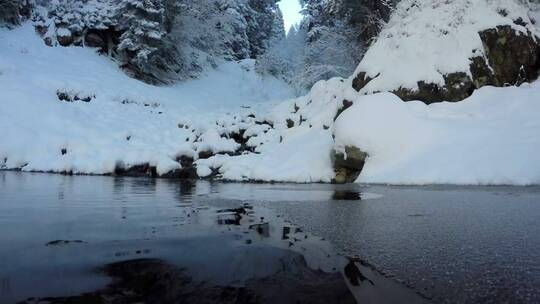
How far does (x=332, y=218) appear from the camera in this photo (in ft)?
10.6

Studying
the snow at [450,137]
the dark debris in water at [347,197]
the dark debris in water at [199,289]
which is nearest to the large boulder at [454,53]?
the snow at [450,137]

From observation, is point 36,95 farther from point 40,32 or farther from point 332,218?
point 332,218

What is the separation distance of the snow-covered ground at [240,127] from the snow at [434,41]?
83 centimetres

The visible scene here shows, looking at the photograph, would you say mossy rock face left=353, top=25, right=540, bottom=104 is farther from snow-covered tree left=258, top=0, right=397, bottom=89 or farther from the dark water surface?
the dark water surface

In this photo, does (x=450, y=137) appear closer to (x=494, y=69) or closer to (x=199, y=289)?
(x=494, y=69)

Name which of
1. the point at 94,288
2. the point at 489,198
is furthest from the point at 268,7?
the point at 94,288

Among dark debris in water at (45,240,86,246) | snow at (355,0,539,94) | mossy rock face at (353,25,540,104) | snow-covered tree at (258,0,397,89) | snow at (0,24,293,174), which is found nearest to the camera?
dark debris in water at (45,240,86,246)

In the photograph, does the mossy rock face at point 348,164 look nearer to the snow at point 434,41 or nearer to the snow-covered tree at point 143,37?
the snow at point 434,41

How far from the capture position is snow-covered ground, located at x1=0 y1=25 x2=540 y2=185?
6.79 m

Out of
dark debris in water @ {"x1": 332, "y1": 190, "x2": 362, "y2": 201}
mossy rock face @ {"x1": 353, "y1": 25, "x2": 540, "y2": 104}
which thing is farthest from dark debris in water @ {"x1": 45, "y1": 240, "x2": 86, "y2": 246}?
mossy rock face @ {"x1": 353, "y1": 25, "x2": 540, "y2": 104}

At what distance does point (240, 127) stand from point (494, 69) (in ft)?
24.8

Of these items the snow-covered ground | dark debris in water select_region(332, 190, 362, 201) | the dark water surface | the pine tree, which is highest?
the pine tree

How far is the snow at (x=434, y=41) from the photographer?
9.43 metres

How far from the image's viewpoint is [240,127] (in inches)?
552
